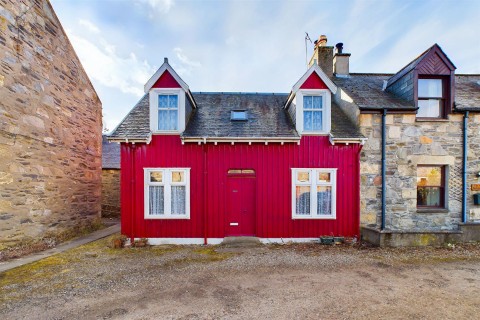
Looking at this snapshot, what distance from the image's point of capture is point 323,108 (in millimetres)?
9203

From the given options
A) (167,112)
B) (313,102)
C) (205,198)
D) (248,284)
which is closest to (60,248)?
(205,198)

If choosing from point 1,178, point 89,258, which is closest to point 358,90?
point 89,258

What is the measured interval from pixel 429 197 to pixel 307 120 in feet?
19.8

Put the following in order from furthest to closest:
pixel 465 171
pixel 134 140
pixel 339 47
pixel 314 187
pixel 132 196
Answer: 1. pixel 339 47
2. pixel 465 171
3. pixel 314 187
4. pixel 132 196
5. pixel 134 140

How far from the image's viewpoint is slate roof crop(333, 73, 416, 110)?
9.23 meters

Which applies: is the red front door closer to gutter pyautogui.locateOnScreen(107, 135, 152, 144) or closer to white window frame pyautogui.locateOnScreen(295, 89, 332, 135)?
white window frame pyautogui.locateOnScreen(295, 89, 332, 135)

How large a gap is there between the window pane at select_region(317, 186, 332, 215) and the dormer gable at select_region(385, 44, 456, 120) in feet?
16.5

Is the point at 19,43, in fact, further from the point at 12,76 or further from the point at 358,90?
the point at 358,90

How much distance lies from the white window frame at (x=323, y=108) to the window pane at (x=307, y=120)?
18 cm

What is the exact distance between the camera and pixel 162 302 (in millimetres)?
4848

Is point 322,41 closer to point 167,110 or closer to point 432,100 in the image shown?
point 432,100

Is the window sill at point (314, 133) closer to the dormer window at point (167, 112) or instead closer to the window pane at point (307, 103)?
the window pane at point (307, 103)

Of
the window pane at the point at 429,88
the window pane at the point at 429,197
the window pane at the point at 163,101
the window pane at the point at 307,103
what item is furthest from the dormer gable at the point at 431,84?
the window pane at the point at 163,101

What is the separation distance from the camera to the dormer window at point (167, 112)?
9023 millimetres
